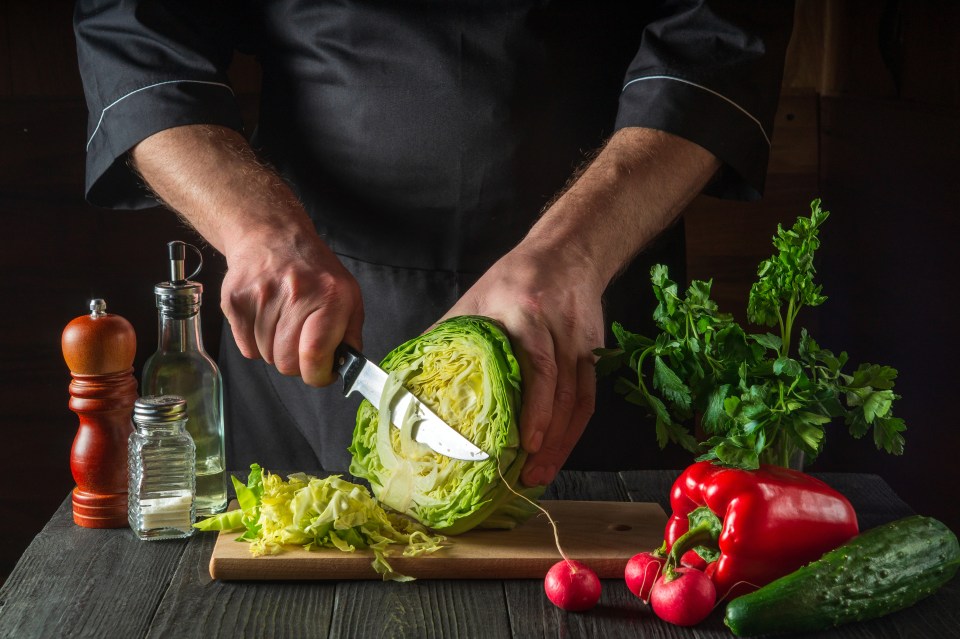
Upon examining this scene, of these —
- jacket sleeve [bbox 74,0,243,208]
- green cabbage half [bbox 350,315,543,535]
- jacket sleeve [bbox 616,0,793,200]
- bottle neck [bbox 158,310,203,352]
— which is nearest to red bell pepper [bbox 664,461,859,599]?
green cabbage half [bbox 350,315,543,535]

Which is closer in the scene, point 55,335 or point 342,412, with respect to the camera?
point 342,412

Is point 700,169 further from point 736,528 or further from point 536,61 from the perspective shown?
point 736,528

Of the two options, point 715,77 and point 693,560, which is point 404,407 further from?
point 715,77

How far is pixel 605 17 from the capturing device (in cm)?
186

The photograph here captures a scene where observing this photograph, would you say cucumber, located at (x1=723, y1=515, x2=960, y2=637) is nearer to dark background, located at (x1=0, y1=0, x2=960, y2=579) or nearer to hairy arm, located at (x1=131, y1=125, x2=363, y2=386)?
hairy arm, located at (x1=131, y1=125, x2=363, y2=386)

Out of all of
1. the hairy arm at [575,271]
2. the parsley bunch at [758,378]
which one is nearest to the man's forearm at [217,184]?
the hairy arm at [575,271]

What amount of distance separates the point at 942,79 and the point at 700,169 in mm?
1110

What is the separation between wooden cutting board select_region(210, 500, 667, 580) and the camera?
1.33 metres

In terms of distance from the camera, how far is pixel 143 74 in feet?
5.95

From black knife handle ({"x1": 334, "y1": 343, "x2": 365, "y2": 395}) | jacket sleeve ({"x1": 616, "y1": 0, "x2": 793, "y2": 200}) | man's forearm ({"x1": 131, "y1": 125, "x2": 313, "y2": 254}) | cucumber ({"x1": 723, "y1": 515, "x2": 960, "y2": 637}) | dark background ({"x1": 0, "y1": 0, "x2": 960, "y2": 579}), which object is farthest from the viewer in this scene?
dark background ({"x1": 0, "y1": 0, "x2": 960, "y2": 579})

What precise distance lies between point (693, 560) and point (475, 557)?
30cm

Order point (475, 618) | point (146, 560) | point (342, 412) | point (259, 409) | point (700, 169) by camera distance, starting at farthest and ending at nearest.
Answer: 1. point (259, 409)
2. point (342, 412)
3. point (700, 169)
4. point (146, 560)
5. point (475, 618)

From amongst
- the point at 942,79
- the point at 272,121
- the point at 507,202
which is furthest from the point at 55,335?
the point at 942,79

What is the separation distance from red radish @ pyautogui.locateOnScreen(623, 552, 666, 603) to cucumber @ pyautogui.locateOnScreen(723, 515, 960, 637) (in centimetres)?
10
